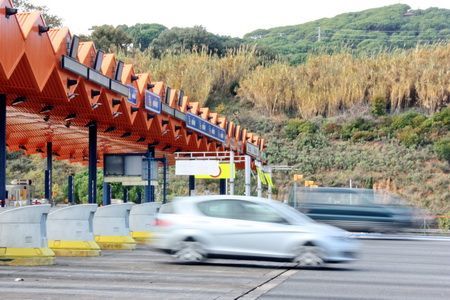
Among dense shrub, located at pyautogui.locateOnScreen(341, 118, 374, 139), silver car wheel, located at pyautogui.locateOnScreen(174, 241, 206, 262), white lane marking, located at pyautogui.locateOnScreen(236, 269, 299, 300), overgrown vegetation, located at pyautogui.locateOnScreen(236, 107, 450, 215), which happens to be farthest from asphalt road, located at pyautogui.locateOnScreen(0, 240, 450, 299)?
dense shrub, located at pyautogui.locateOnScreen(341, 118, 374, 139)

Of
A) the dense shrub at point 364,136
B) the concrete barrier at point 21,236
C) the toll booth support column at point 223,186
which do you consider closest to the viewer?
the concrete barrier at point 21,236

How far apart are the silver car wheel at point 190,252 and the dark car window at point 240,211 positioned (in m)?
0.74

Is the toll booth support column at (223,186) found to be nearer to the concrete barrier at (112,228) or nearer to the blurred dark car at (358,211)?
the blurred dark car at (358,211)

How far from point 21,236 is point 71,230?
8.36ft

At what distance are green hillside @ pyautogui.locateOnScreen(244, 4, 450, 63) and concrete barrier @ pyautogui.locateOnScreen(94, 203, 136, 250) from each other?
103 metres

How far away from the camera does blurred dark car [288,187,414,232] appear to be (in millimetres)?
36750

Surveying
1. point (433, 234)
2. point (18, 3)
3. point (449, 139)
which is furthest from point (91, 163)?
point (18, 3)

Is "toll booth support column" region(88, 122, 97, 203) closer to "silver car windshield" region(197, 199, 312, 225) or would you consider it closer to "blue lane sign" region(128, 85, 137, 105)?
"blue lane sign" region(128, 85, 137, 105)

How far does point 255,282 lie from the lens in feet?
50.6

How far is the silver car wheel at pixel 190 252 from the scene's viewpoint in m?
18.7

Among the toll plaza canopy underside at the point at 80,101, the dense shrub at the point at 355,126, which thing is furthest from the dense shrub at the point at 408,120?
the toll plaza canopy underside at the point at 80,101

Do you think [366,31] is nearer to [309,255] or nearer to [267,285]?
[309,255]

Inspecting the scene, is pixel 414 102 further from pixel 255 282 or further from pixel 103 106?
pixel 255 282

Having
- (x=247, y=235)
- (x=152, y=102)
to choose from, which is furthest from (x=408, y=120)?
(x=247, y=235)
